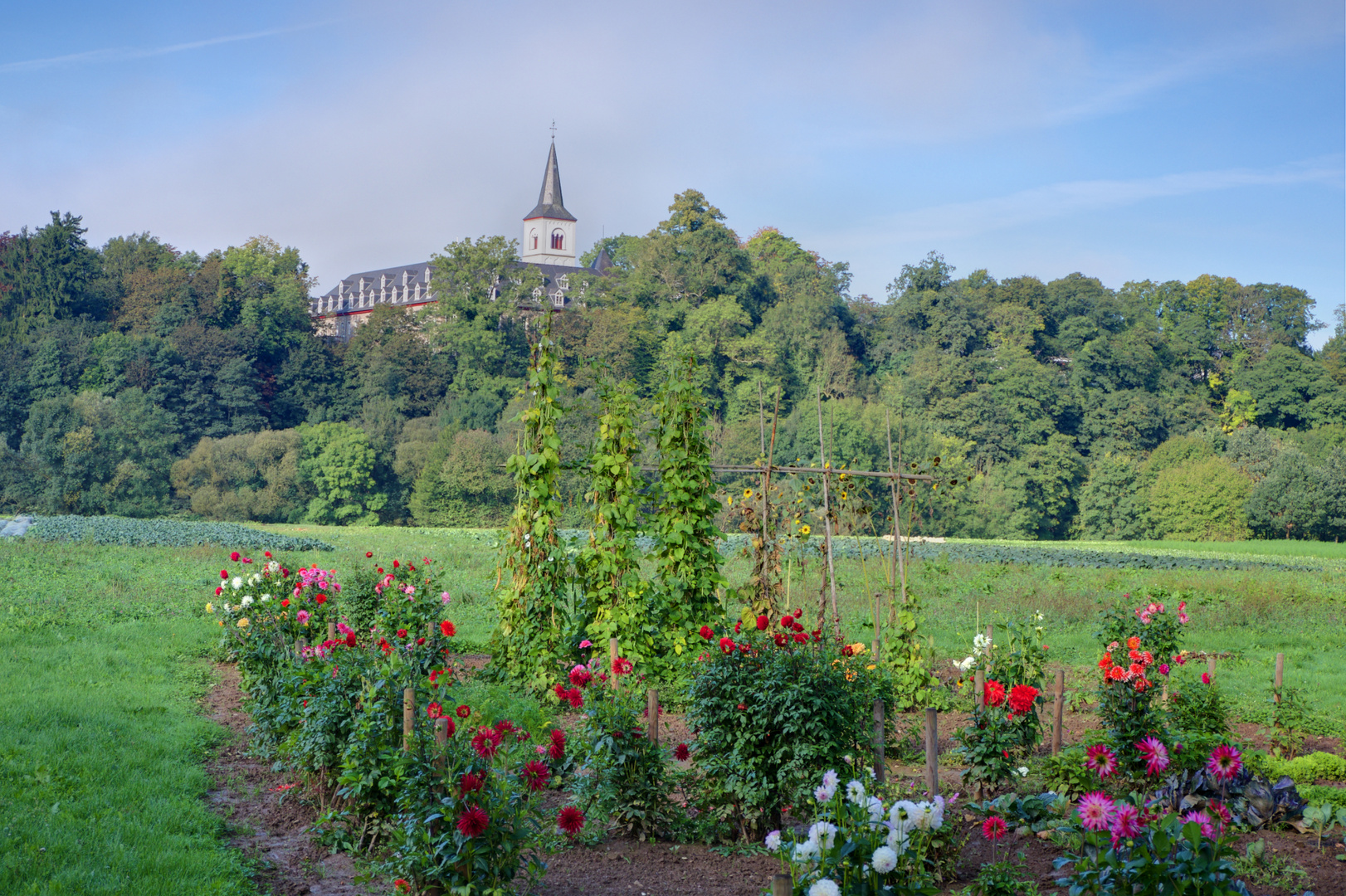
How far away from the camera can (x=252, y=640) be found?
779cm

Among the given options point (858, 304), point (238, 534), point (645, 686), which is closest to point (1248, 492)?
point (858, 304)

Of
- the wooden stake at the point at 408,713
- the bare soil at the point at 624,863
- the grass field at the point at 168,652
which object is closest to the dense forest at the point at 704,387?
the grass field at the point at 168,652

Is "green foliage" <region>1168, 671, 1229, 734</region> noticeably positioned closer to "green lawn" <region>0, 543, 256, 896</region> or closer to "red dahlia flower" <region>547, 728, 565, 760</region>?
"red dahlia flower" <region>547, 728, 565, 760</region>

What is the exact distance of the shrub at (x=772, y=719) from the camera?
15.9 feet

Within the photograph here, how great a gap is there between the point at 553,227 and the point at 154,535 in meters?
66.5

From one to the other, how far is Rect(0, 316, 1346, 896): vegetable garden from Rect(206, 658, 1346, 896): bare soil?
0.13 feet

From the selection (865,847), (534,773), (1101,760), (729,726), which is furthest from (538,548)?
(865,847)

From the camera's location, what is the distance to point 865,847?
11.0ft

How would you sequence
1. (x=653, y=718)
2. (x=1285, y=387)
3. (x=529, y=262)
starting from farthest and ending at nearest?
(x=529, y=262) → (x=1285, y=387) → (x=653, y=718)

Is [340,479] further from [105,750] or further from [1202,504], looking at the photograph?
[105,750]

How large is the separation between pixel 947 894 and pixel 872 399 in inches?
1994

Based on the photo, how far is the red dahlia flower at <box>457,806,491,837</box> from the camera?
371 centimetres

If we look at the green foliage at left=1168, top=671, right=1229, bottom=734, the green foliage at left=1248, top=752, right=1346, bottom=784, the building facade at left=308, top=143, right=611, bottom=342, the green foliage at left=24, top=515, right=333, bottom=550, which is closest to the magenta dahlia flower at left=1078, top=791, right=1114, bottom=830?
the green foliage at left=1168, top=671, right=1229, bottom=734

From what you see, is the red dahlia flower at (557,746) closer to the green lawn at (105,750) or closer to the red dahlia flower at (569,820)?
the red dahlia flower at (569,820)
